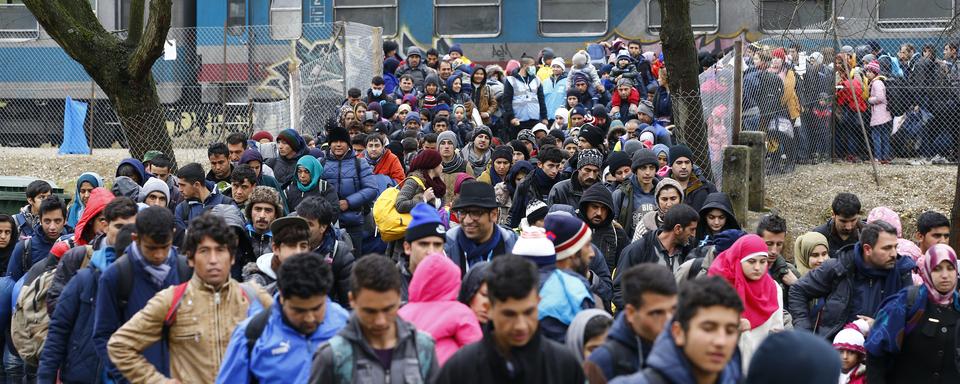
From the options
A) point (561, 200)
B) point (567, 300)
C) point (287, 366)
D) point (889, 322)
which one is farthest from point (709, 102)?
point (287, 366)

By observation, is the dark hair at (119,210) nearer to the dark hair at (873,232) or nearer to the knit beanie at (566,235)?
the knit beanie at (566,235)

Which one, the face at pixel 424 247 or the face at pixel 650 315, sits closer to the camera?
the face at pixel 650 315

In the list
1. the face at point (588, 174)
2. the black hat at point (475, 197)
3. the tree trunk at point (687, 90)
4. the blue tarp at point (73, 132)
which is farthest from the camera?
the blue tarp at point (73, 132)

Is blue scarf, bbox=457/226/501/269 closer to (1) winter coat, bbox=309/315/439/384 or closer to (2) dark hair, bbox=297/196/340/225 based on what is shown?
(2) dark hair, bbox=297/196/340/225

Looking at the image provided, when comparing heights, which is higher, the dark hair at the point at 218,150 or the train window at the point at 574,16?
the train window at the point at 574,16

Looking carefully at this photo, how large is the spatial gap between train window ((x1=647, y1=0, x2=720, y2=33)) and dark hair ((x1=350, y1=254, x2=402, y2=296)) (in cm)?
1748

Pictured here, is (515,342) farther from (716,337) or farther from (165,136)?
(165,136)

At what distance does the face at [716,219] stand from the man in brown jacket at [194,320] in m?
4.18

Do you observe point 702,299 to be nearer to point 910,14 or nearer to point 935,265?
point 935,265

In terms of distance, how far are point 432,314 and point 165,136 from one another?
9.70m

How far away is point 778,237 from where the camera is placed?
8.58m

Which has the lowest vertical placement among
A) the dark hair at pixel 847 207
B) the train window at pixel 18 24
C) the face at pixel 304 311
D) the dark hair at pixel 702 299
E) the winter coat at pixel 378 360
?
the winter coat at pixel 378 360

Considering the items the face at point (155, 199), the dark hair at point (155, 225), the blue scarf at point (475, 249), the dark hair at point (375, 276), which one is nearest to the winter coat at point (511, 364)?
the dark hair at point (375, 276)

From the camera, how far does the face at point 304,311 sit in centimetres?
502
